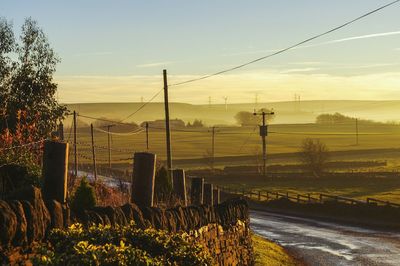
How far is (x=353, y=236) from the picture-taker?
34.5m

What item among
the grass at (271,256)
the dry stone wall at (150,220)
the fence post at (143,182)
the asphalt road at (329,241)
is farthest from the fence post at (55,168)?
the asphalt road at (329,241)

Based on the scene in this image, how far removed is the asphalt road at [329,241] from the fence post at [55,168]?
17852 millimetres

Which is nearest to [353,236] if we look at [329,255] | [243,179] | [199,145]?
[329,255]

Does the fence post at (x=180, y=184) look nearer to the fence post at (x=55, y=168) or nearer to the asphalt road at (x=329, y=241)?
the fence post at (x=55, y=168)

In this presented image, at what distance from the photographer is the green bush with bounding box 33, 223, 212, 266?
6410mm

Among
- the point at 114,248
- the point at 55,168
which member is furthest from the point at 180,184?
the point at 114,248

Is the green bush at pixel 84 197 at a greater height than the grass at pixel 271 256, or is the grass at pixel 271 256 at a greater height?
the green bush at pixel 84 197

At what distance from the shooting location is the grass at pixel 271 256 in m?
22.4

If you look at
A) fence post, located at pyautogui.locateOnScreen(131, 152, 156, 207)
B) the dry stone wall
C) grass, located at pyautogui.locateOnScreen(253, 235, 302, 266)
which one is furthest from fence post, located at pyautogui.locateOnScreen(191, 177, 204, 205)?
fence post, located at pyautogui.locateOnScreen(131, 152, 156, 207)

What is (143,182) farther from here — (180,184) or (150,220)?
(180,184)

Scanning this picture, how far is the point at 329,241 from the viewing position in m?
32.3

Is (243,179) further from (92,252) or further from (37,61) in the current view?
(92,252)

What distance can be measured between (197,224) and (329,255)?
17.0m

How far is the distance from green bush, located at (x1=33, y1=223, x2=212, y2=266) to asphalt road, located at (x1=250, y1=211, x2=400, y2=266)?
1828cm
